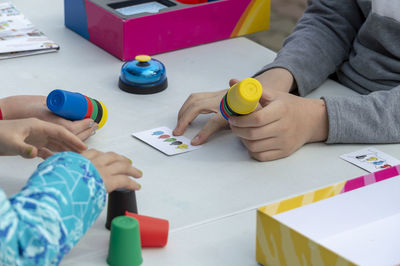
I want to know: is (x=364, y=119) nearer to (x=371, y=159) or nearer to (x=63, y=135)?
(x=371, y=159)

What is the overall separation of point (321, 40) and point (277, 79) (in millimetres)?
181

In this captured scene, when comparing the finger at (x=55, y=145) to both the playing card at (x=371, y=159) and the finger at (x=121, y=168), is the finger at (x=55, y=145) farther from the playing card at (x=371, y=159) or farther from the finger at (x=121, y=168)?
the playing card at (x=371, y=159)

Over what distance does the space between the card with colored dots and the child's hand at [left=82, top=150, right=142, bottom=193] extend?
22 centimetres

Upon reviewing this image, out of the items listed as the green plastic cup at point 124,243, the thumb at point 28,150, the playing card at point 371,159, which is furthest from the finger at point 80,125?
the playing card at point 371,159

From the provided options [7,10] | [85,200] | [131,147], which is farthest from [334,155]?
[7,10]

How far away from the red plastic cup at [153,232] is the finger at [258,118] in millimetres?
285

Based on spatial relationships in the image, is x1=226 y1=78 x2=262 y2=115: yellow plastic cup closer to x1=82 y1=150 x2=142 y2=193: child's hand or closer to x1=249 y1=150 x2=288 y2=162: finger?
x1=249 y1=150 x2=288 y2=162: finger

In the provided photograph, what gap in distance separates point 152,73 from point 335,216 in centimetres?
59

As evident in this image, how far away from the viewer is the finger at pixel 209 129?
3.63ft

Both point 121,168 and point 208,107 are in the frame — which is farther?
point 208,107

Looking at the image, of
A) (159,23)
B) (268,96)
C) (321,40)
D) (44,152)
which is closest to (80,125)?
(44,152)

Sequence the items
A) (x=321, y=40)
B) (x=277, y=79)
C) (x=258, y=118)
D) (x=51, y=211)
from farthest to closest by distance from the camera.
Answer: (x=321, y=40) → (x=277, y=79) → (x=258, y=118) → (x=51, y=211)

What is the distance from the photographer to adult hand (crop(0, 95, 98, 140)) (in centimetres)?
107

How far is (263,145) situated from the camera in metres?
1.05
